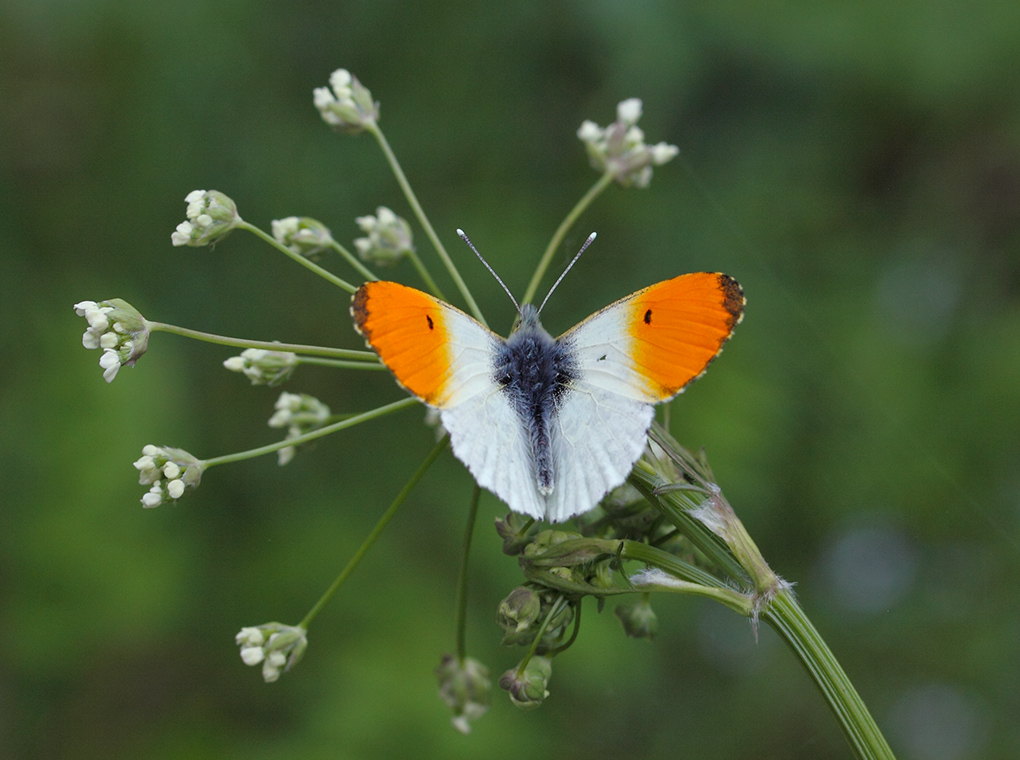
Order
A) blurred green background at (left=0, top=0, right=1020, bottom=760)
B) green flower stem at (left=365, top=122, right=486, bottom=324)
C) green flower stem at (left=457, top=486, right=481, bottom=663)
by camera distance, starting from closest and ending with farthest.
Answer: green flower stem at (left=457, top=486, right=481, bottom=663) → green flower stem at (left=365, top=122, right=486, bottom=324) → blurred green background at (left=0, top=0, right=1020, bottom=760)

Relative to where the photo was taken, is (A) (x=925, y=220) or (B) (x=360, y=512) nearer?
(B) (x=360, y=512)

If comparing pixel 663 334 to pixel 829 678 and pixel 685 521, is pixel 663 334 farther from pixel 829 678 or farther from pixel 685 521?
pixel 829 678

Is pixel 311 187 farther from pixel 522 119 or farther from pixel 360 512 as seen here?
pixel 360 512

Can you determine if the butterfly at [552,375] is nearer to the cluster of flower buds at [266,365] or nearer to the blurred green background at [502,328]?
the cluster of flower buds at [266,365]

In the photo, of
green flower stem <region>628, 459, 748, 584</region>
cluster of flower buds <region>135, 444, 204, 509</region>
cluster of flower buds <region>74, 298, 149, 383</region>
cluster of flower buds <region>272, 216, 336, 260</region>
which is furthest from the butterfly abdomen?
cluster of flower buds <region>74, 298, 149, 383</region>

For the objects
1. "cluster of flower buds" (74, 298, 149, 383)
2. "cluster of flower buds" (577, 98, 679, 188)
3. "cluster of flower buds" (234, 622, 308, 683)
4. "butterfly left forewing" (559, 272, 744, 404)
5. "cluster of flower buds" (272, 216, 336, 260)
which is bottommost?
"cluster of flower buds" (234, 622, 308, 683)

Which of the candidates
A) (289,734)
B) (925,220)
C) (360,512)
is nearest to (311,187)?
(360,512)

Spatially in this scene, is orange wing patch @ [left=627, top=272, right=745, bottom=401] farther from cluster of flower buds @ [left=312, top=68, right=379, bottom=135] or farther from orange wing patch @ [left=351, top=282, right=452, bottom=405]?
cluster of flower buds @ [left=312, top=68, right=379, bottom=135]
